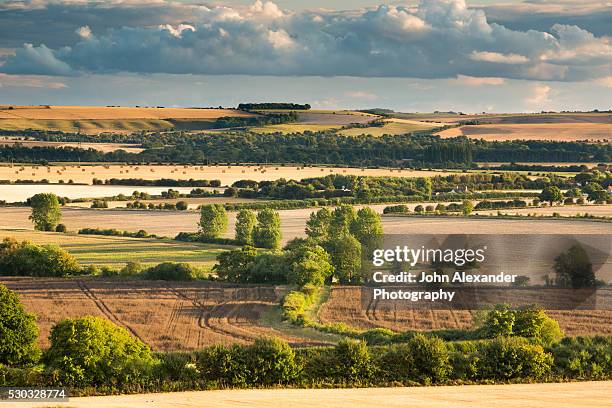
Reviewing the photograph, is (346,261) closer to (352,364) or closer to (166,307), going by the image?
(166,307)

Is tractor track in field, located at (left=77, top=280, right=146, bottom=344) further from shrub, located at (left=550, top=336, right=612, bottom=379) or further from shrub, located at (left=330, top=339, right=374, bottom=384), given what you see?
shrub, located at (left=550, top=336, right=612, bottom=379)

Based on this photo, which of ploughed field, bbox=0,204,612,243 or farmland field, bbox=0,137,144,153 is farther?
farmland field, bbox=0,137,144,153

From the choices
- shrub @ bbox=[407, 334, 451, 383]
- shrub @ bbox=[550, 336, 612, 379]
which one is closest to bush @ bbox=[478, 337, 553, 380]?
shrub @ bbox=[550, 336, 612, 379]

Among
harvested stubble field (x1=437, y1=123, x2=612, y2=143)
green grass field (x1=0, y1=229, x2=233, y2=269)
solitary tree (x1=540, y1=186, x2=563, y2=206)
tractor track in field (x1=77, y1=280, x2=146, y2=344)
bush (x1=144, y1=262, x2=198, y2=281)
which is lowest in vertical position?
green grass field (x1=0, y1=229, x2=233, y2=269)

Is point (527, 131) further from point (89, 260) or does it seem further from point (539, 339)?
point (539, 339)

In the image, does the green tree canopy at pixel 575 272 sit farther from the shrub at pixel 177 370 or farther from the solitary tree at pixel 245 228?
the solitary tree at pixel 245 228

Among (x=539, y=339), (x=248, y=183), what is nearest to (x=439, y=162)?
(x=248, y=183)

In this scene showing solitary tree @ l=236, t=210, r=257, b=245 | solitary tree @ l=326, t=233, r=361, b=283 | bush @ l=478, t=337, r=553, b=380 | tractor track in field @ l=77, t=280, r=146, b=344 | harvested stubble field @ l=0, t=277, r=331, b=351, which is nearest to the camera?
bush @ l=478, t=337, r=553, b=380

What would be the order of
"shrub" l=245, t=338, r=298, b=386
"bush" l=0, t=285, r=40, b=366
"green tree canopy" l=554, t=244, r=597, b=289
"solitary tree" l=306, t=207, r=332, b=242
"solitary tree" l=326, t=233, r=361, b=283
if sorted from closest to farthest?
"shrub" l=245, t=338, r=298, b=386 < "bush" l=0, t=285, r=40, b=366 < "green tree canopy" l=554, t=244, r=597, b=289 < "solitary tree" l=326, t=233, r=361, b=283 < "solitary tree" l=306, t=207, r=332, b=242
